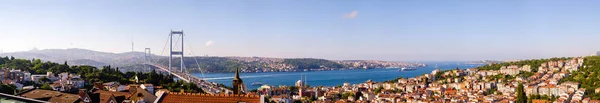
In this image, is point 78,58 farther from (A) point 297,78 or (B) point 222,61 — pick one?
(A) point 297,78

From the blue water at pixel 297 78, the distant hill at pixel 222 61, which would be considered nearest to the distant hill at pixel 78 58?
the distant hill at pixel 222 61

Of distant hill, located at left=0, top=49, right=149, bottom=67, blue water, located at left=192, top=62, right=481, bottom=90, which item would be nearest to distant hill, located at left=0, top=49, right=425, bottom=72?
distant hill, located at left=0, top=49, right=149, bottom=67

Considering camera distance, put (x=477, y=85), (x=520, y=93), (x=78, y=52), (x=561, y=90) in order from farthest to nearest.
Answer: (x=78, y=52) < (x=477, y=85) < (x=561, y=90) < (x=520, y=93)

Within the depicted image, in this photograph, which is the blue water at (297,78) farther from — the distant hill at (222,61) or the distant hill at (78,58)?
the distant hill at (78,58)

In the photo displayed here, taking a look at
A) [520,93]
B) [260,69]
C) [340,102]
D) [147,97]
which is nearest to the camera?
[147,97]

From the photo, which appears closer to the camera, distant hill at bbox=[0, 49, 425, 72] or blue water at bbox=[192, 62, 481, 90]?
blue water at bbox=[192, 62, 481, 90]

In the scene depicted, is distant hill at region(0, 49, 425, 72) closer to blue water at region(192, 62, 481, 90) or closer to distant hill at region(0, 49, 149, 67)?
distant hill at region(0, 49, 149, 67)

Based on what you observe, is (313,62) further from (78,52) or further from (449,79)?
(449,79)

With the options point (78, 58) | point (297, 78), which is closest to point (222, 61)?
point (78, 58)

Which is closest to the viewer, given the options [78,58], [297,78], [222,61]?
[297,78]

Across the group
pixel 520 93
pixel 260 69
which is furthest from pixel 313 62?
pixel 520 93

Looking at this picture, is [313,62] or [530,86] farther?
[313,62]
